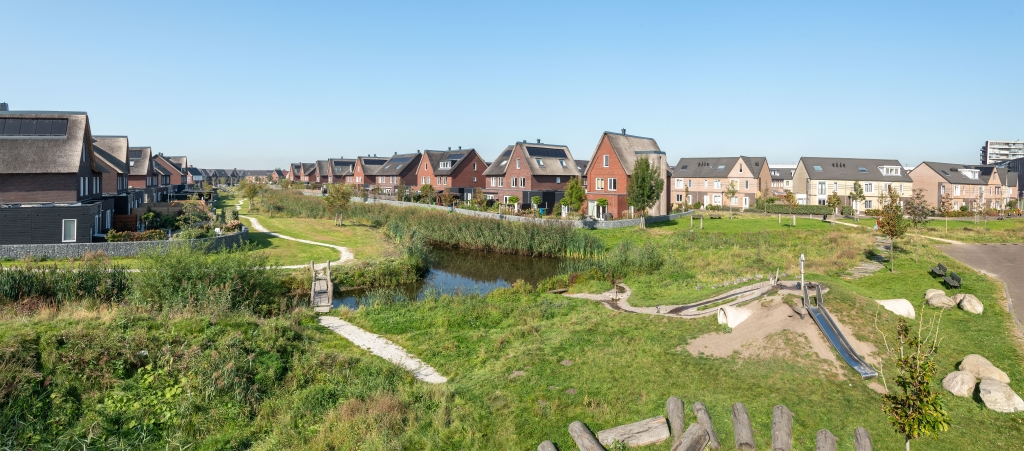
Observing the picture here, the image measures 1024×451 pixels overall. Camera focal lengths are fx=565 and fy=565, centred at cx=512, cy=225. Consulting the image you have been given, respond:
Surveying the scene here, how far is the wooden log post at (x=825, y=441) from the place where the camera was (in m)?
8.09

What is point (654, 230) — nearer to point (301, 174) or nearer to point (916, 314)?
point (916, 314)

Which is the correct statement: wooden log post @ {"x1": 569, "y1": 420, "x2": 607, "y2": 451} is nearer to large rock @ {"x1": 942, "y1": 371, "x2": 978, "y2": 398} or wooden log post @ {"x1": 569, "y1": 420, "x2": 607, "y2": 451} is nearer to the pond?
large rock @ {"x1": 942, "y1": 371, "x2": 978, "y2": 398}

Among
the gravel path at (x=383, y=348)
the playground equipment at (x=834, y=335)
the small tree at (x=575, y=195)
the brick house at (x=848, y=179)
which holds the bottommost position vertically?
the gravel path at (x=383, y=348)

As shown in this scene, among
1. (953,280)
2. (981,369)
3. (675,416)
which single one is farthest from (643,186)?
(675,416)

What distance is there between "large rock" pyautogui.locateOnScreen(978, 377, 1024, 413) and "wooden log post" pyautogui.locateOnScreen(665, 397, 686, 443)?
5.42 m

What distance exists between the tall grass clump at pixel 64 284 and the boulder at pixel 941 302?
24581 millimetres

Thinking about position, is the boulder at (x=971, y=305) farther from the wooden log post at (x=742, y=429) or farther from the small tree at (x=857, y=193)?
the small tree at (x=857, y=193)

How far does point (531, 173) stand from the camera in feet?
175

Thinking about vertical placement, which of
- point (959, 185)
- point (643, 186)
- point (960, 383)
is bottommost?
point (960, 383)

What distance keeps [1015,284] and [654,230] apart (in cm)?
1971

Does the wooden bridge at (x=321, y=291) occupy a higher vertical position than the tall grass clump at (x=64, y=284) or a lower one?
lower

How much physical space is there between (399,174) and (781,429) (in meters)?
70.2

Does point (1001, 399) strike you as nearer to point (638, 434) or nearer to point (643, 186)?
point (638, 434)

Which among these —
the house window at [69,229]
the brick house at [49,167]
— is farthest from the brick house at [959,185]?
the house window at [69,229]
